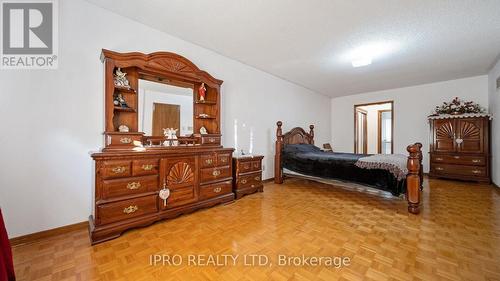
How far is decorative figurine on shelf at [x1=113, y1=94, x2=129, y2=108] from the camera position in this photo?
2.26 metres

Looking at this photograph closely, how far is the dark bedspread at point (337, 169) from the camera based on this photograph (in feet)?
9.13

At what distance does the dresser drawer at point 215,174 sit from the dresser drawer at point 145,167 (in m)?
0.64

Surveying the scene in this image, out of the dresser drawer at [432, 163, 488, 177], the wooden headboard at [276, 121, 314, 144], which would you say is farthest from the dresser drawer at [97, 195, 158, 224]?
the dresser drawer at [432, 163, 488, 177]

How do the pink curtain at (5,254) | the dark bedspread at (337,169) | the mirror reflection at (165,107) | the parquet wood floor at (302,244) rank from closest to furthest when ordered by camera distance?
the pink curtain at (5,254)
the parquet wood floor at (302,244)
the mirror reflection at (165,107)
the dark bedspread at (337,169)

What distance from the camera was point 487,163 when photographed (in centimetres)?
411

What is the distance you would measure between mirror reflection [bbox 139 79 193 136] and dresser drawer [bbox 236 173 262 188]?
1.11 meters

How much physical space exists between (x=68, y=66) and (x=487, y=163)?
731 centimetres

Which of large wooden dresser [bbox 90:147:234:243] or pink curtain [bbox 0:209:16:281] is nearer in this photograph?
pink curtain [bbox 0:209:16:281]

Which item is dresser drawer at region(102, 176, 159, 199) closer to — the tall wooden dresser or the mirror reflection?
the mirror reflection

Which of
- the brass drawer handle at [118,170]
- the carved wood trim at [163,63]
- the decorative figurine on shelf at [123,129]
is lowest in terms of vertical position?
the brass drawer handle at [118,170]

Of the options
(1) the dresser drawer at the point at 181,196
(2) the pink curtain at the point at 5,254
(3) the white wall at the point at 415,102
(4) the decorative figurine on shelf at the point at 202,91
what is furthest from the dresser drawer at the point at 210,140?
(3) the white wall at the point at 415,102

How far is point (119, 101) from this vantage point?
2.28 metres

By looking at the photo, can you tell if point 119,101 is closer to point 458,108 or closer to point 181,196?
point 181,196

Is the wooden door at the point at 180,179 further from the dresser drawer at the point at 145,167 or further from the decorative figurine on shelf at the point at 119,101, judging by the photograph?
the decorative figurine on shelf at the point at 119,101
